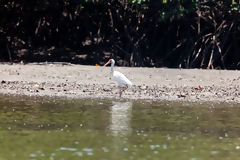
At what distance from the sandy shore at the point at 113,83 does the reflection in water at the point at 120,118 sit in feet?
5.79

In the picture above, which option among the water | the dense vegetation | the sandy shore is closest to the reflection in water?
the water

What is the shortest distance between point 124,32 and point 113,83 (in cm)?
712

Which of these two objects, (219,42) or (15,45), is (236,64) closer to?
(219,42)

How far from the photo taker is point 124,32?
2634 cm

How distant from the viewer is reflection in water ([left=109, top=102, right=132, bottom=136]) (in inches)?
481

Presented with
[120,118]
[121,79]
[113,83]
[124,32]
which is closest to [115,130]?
[120,118]

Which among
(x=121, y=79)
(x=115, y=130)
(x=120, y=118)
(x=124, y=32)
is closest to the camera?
(x=115, y=130)

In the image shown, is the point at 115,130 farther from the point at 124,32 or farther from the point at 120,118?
the point at 124,32

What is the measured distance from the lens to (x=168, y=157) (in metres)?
9.93

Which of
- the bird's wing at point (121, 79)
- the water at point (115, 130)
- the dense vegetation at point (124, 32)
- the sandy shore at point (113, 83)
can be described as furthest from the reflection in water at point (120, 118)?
the dense vegetation at point (124, 32)

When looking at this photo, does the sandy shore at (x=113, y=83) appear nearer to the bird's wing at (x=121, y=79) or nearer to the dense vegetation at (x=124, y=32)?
the bird's wing at (x=121, y=79)

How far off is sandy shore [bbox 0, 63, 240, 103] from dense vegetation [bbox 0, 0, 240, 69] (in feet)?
11.0

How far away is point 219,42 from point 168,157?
1557 cm

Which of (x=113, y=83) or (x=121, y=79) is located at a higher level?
(x=121, y=79)
